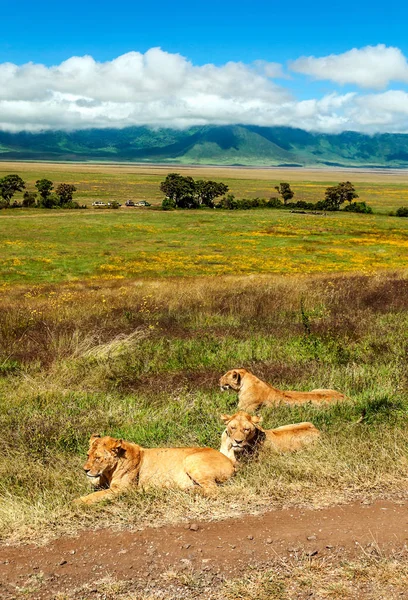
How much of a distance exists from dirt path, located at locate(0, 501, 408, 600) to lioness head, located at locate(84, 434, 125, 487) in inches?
47.9

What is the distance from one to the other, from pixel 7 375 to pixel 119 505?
8008 mm

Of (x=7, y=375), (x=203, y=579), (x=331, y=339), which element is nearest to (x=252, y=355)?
(x=331, y=339)

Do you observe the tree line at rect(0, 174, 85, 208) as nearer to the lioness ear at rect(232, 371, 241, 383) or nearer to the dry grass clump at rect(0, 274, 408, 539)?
the dry grass clump at rect(0, 274, 408, 539)

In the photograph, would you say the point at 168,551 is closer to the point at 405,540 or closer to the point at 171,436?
the point at 405,540

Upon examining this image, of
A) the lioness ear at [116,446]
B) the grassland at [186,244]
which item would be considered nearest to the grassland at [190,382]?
the lioness ear at [116,446]

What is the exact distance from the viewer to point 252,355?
15.7 m

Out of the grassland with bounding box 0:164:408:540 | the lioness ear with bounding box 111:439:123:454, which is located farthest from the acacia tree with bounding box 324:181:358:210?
the lioness ear with bounding box 111:439:123:454

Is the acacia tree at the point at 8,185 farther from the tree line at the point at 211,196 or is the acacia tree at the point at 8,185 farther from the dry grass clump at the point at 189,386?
the dry grass clump at the point at 189,386

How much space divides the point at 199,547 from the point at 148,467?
2227 millimetres

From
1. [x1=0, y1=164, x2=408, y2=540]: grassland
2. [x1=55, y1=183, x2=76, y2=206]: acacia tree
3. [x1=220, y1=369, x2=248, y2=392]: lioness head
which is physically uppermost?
[x1=55, y1=183, x2=76, y2=206]: acacia tree

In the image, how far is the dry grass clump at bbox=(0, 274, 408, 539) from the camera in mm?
7461

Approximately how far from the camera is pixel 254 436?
8.79 metres

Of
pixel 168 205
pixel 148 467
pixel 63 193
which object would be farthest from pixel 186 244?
pixel 148 467

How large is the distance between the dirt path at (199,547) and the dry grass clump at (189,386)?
38 centimetres
